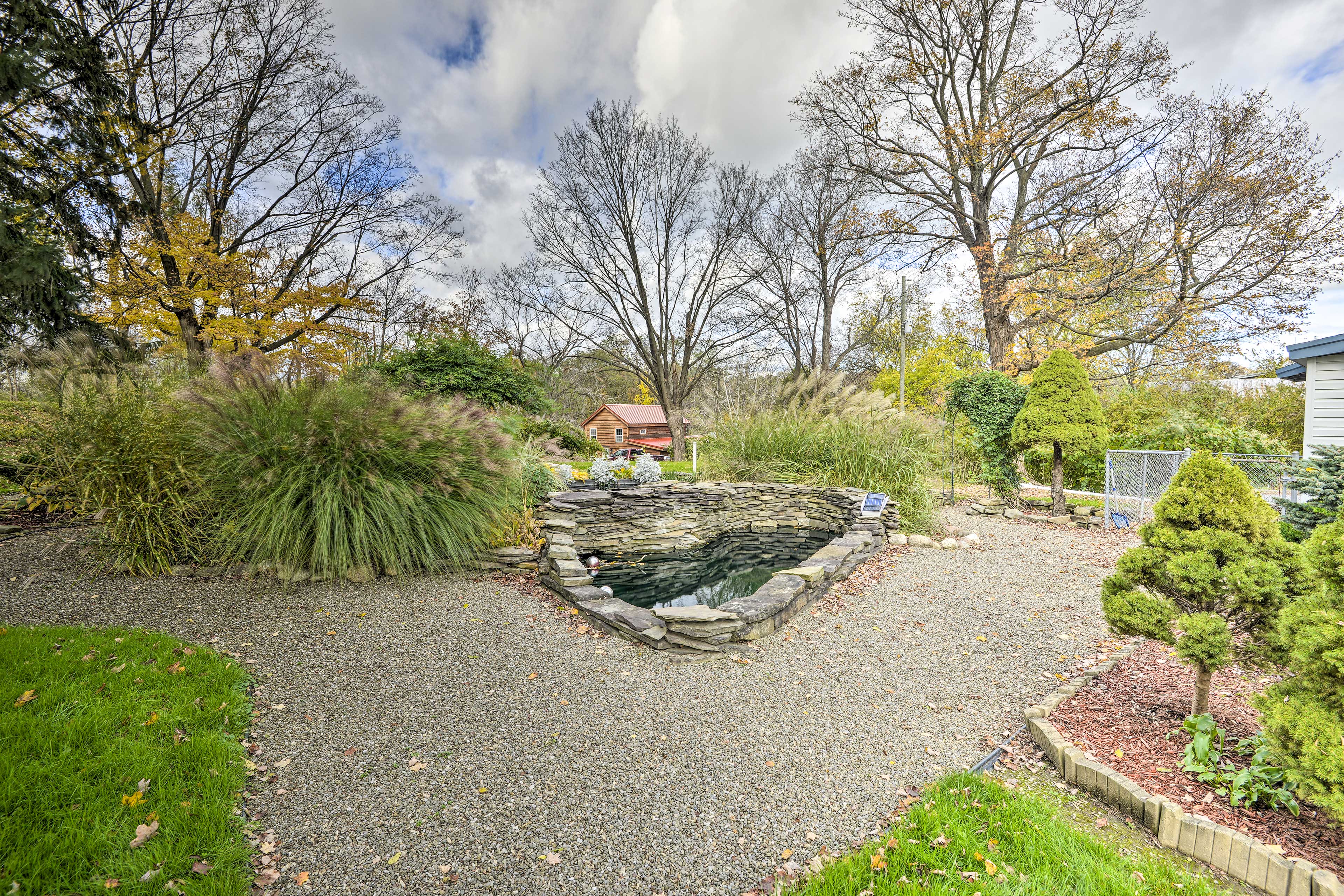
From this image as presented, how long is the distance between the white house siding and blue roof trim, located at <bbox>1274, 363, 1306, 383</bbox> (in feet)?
2.51

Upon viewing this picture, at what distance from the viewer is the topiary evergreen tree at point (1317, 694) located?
55.2 inches

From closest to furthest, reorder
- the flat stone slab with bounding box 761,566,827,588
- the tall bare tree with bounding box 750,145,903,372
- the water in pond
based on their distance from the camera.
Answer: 1. the flat stone slab with bounding box 761,566,827,588
2. the water in pond
3. the tall bare tree with bounding box 750,145,903,372

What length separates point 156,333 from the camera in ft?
26.5

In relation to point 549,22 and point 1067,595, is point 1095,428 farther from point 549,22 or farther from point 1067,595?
point 549,22

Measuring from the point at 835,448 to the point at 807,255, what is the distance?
453 inches

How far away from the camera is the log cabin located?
2683 centimetres

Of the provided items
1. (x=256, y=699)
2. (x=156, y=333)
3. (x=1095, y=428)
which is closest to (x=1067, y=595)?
(x=1095, y=428)

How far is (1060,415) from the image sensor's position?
23.5ft

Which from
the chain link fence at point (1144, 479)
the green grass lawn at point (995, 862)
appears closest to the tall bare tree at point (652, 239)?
the chain link fence at point (1144, 479)

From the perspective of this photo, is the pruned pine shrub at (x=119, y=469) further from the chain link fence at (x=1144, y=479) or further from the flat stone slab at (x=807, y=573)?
the chain link fence at (x=1144, y=479)

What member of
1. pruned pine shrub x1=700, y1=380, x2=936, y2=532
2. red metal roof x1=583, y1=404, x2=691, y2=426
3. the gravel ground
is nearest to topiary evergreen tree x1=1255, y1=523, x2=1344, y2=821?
the gravel ground

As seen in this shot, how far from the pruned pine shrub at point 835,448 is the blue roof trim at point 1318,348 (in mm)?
3722

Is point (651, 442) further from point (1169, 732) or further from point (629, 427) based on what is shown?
point (1169, 732)

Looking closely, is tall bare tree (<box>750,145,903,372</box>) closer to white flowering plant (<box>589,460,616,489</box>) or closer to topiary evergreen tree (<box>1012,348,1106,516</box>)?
topiary evergreen tree (<box>1012,348,1106,516</box>)
